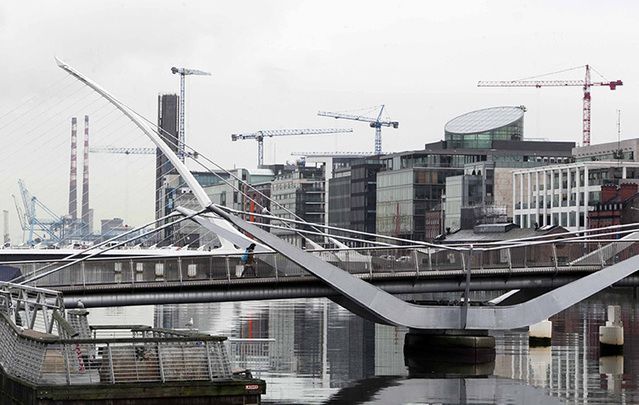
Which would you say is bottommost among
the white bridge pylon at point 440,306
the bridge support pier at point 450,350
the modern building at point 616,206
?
the bridge support pier at point 450,350

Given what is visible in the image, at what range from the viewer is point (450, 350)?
60219 mm

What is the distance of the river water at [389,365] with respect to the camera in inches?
1868

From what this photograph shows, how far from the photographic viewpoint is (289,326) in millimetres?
80875

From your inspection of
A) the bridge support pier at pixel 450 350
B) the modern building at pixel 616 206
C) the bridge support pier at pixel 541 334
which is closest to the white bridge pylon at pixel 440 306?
the bridge support pier at pixel 450 350

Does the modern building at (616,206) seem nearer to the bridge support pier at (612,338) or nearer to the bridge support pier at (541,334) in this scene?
the bridge support pier at (541,334)

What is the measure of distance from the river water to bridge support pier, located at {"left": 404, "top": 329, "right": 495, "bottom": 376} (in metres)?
0.59

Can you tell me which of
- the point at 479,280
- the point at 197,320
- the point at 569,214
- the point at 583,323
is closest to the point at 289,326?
the point at 197,320

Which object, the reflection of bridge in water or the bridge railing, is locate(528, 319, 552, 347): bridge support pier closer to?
the bridge railing

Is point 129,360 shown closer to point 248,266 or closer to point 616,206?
point 248,266

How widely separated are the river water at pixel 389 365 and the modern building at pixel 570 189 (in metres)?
86.1

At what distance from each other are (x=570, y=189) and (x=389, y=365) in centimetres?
12677

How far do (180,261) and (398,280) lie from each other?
8909 millimetres

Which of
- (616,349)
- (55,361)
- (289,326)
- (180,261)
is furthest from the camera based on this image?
(289,326)

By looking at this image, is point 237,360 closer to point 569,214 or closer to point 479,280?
point 479,280
